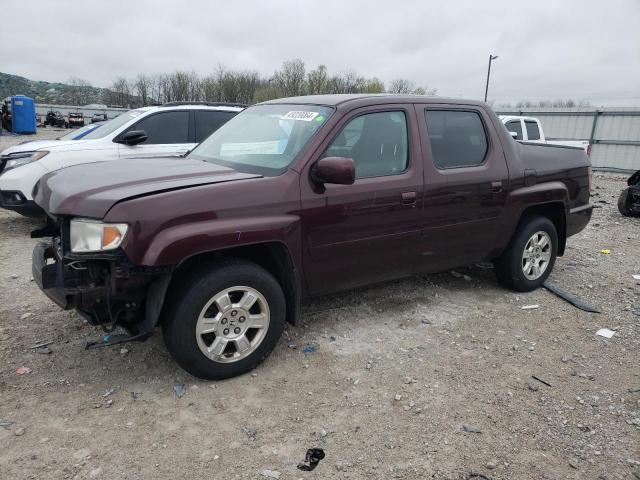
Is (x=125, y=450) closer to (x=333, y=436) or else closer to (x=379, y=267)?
(x=333, y=436)

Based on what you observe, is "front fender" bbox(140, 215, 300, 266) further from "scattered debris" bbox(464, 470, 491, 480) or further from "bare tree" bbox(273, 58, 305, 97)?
"bare tree" bbox(273, 58, 305, 97)

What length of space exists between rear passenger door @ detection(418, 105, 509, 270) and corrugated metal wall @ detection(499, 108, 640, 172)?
15680mm

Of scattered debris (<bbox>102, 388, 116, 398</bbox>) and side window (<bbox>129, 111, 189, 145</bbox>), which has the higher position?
side window (<bbox>129, 111, 189, 145</bbox>)

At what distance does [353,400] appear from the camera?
315cm

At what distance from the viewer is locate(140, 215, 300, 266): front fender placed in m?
2.84

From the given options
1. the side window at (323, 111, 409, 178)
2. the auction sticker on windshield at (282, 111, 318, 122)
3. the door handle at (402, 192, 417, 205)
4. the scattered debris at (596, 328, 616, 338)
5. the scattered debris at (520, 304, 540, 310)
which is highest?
the auction sticker on windshield at (282, 111, 318, 122)

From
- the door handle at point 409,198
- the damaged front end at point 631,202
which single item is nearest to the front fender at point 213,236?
the door handle at point 409,198

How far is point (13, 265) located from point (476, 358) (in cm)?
494

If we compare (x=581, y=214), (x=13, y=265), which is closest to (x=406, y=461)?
(x=581, y=214)

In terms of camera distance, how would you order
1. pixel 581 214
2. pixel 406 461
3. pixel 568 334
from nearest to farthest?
pixel 406 461 → pixel 568 334 → pixel 581 214

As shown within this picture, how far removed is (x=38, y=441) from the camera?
2689 mm

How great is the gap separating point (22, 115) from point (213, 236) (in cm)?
3274

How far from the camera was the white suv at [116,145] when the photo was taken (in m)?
6.30

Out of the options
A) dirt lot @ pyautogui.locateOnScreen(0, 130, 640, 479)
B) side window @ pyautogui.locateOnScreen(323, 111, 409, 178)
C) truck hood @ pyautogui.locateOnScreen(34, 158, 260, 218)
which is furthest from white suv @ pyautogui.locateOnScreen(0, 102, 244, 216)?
side window @ pyautogui.locateOnScreen(323, 111, 409, 178)
